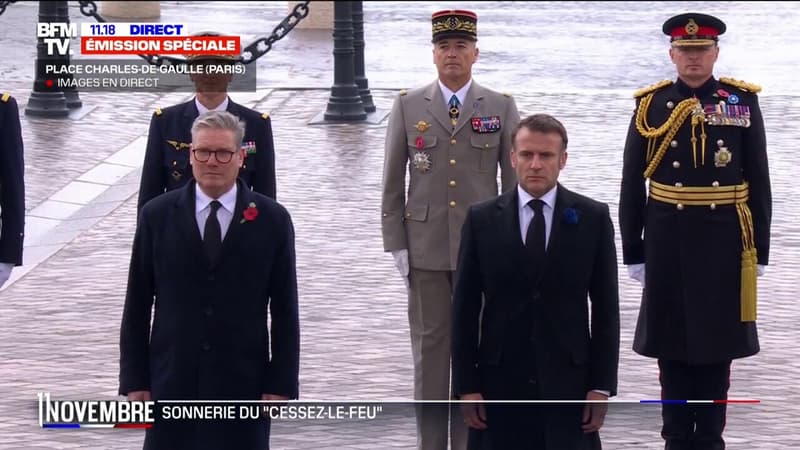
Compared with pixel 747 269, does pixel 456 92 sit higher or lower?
higher

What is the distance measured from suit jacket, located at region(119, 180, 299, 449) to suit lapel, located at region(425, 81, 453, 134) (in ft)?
5.44

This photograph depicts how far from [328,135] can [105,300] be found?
6.57 m

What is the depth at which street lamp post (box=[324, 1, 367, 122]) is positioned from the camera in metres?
17.6

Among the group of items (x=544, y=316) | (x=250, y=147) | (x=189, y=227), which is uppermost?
(x=250, y=147)

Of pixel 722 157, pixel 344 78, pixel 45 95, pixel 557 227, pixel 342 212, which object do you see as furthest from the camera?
pixel 344 78

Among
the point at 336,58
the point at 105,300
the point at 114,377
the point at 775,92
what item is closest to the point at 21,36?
the point at 336,58

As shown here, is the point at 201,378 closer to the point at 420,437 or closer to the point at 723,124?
the point at 420,437

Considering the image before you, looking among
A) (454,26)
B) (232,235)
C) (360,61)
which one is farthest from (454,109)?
(360,61)

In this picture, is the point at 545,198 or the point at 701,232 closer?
the point at 545,198

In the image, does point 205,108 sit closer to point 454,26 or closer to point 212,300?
point 454,26

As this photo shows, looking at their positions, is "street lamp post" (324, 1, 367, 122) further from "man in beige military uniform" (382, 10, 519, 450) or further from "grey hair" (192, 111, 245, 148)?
"grey hair" (192, 111, 245, 148)

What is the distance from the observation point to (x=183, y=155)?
7762 millimetres

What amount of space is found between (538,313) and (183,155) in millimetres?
2638

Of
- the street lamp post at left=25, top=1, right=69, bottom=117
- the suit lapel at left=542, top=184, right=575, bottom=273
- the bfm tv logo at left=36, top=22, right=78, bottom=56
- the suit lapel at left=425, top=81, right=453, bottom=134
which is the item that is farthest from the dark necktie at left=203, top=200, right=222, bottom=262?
the bfm tv logo at left=36, top=22, right=78, bottom=56
